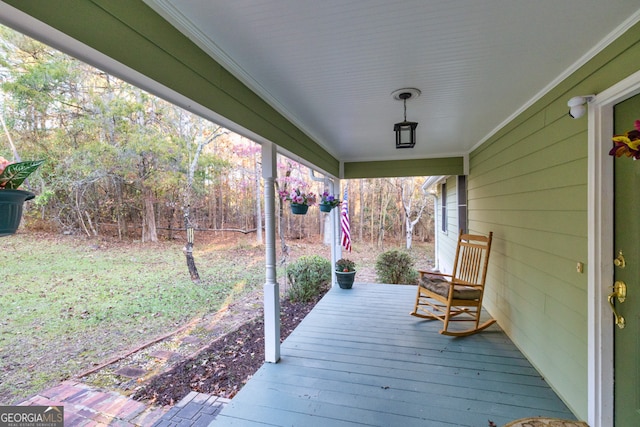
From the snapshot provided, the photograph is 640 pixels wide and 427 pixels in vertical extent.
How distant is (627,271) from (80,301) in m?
3.83

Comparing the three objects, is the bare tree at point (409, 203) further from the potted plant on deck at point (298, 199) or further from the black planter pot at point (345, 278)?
the potted plant on deck at point (298, 199)

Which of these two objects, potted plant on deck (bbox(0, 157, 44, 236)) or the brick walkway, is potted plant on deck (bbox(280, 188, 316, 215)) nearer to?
the brick walkway

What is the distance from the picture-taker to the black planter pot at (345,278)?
4719mm

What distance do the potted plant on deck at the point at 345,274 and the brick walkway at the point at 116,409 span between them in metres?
2.94

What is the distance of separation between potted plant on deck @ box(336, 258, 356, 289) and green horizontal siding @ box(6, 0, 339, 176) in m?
3.27

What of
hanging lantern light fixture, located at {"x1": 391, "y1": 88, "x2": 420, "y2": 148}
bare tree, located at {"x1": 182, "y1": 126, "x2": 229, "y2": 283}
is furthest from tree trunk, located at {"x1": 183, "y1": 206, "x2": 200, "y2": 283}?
hanging lantern light fixture, located at {"x1": 391, "y1": 88, "x2": 420, "y2": 148}

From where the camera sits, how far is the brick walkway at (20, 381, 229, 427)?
1757mm

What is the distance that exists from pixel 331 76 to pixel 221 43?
0.76 meters

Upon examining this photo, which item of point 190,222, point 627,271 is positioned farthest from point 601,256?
point 190,222

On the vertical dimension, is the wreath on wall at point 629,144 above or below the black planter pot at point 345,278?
above

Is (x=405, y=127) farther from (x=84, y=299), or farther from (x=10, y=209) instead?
(x=84, y=299)

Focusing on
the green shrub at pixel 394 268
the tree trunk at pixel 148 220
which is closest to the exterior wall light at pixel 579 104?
the tree trunk at pixel 148 220

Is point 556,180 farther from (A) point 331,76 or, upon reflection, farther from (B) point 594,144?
(A) point 331,76

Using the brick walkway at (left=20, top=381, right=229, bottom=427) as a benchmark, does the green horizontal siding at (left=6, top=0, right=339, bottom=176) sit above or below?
above
